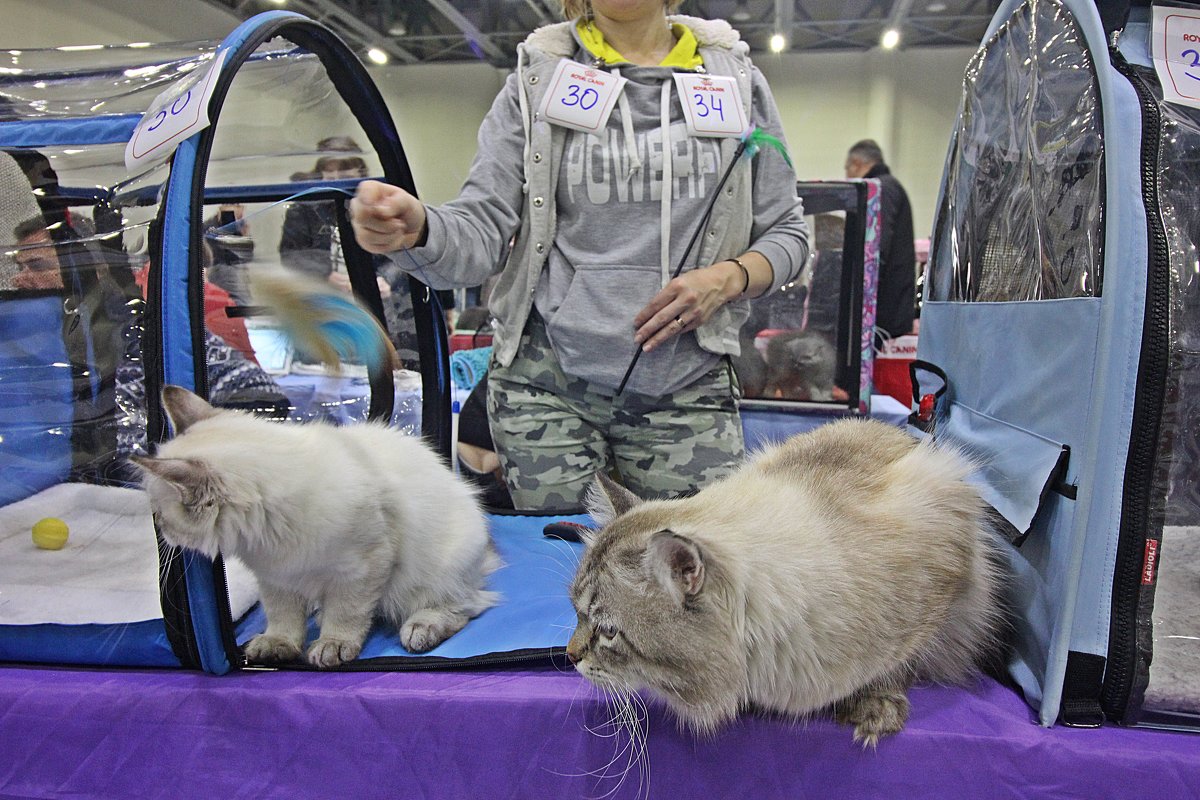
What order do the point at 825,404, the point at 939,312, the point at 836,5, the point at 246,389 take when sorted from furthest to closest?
1. the point at 836,5
2. the point at 825,404
3. the point at 246,389
4. the point at 939,312

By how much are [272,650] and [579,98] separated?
99 cm

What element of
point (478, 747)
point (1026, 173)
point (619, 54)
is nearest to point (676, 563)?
point (478, 747)

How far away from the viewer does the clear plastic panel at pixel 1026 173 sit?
77 centimetres

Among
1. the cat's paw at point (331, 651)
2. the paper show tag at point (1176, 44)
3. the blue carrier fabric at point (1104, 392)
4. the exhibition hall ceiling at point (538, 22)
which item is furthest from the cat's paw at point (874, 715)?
the exhibition hall ceiling at point (538, 22)

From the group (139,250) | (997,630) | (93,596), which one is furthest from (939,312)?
(93,596)

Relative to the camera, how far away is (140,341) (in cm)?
89

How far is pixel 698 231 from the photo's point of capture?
1.27m

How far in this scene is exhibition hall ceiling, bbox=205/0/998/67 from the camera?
2.31 m

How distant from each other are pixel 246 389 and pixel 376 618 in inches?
21.9

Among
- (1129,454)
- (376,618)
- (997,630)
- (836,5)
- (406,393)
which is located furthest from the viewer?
(836,5)

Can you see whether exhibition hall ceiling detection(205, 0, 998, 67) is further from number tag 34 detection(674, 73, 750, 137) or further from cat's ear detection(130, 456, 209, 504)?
cat's ear detection(130, 456, 209, 504)

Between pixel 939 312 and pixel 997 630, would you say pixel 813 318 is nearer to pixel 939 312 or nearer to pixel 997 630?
pixel 939 312

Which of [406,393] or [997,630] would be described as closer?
[997,630]

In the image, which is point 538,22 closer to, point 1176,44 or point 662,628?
point 1176,44
